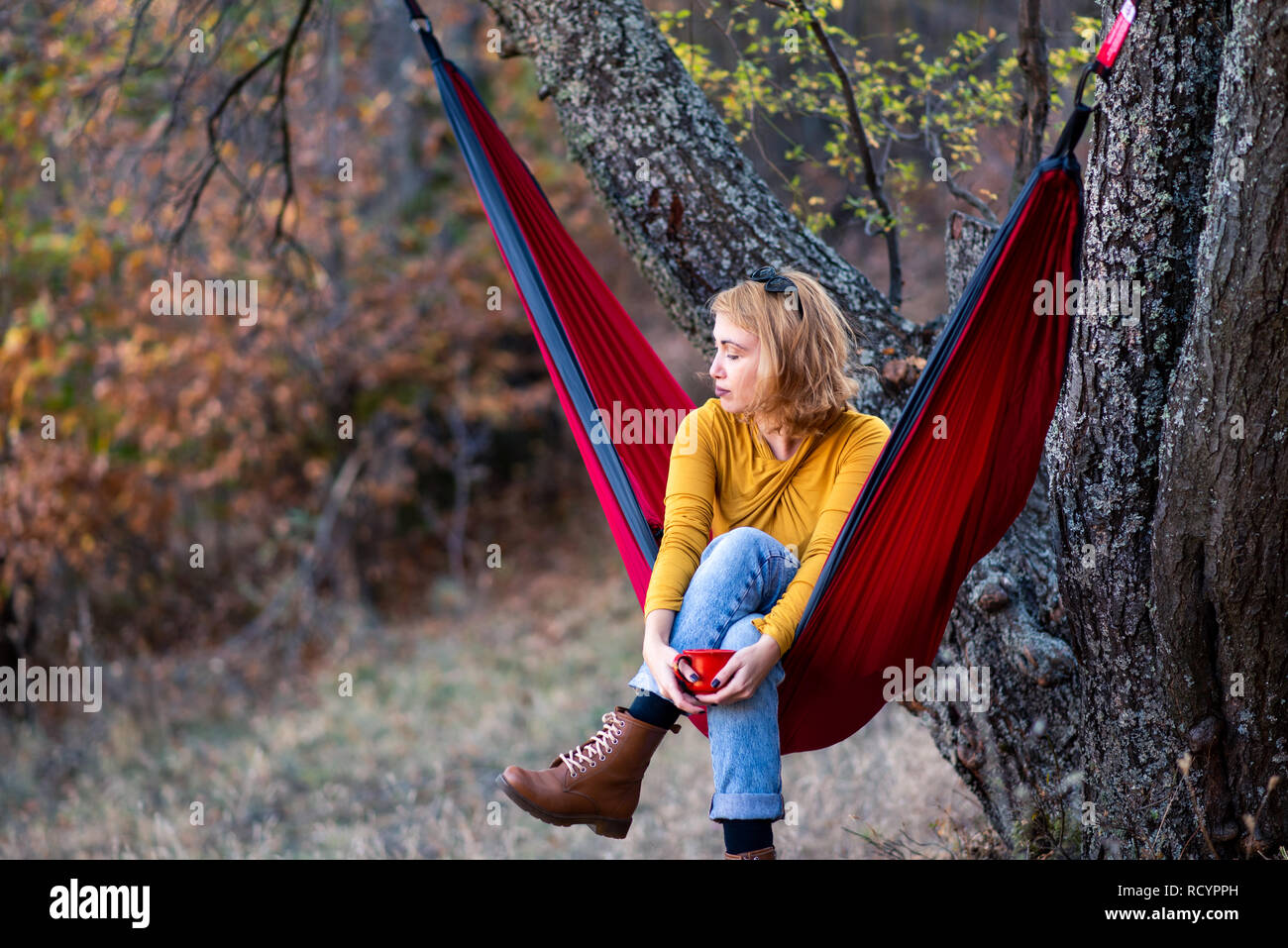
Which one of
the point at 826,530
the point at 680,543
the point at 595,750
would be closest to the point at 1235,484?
the point at 826,530

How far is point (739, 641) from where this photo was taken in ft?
5.39

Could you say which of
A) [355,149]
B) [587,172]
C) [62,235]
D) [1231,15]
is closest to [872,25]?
[355,149]

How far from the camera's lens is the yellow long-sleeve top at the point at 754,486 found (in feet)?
5.82

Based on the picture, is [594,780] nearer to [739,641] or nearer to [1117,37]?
[739,641]

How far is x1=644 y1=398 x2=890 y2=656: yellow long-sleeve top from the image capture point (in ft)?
5.82

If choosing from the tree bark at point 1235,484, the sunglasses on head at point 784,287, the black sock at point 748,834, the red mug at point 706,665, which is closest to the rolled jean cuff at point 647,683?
the red mug at point 706,665

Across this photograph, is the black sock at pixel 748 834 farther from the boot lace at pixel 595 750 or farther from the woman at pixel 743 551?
the boot lace at pixel 595 750

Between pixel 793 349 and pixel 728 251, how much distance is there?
498 millimetres

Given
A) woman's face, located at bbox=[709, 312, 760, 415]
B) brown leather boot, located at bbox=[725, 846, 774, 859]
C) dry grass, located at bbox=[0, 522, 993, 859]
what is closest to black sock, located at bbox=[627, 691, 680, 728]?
brown leather boot, located at bbox=[725, 846, 774, 859]

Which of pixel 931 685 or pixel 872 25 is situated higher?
pixel 872 25

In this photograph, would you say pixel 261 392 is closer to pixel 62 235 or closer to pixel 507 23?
pixel 62 235
